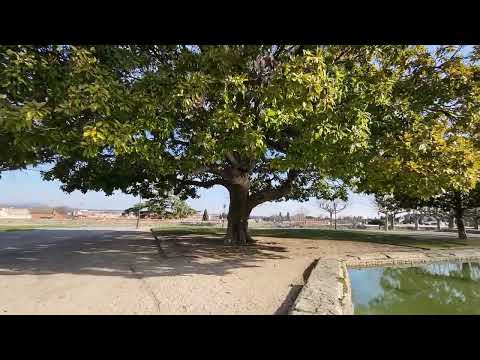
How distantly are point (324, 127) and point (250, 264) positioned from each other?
165 inches

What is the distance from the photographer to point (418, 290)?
322 inches

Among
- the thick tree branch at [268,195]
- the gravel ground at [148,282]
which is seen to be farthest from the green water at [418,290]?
the thick tree branch at [268,195]

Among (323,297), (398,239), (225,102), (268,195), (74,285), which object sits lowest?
(74,285)

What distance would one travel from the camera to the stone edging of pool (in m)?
4.78

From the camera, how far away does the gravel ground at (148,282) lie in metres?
5.17

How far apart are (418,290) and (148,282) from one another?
6031mm

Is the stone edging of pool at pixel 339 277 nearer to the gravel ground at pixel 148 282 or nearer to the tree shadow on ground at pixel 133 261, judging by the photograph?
the gravel ground at pixel 148 282

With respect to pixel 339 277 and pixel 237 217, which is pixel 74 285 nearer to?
pixel 339 277

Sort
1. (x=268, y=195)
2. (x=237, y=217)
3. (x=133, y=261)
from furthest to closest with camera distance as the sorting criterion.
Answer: (x=268, y=195), (x=237, y=217), (x=133, y=261)

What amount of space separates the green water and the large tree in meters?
2.52

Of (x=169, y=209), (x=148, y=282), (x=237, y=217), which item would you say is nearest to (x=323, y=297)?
(x=148, y=282)

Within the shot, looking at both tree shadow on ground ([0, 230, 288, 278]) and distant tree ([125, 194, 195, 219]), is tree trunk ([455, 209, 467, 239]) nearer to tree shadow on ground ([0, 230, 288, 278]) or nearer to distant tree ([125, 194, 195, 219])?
tree shadow on ground ([0, 230, 288, 278])
